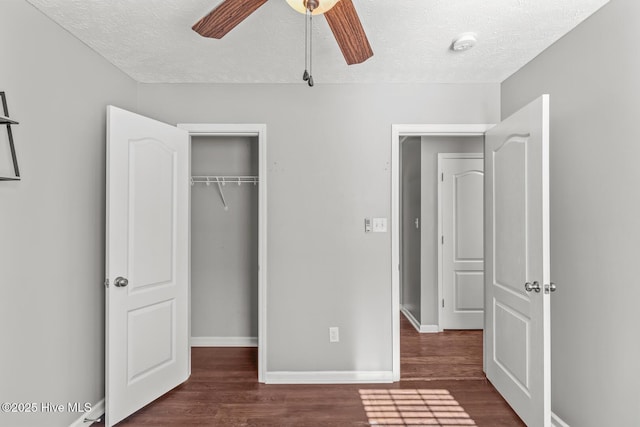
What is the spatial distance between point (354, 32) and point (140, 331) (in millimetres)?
2276

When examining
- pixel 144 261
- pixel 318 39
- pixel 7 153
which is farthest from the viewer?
pixel 144 261

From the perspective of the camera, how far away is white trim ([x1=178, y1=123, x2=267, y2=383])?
2.76m

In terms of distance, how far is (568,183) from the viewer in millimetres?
2045

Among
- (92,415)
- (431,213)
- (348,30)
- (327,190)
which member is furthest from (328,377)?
(348,30)

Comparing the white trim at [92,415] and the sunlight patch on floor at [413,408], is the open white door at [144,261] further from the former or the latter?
the sunlight patch on floor at [413,408]

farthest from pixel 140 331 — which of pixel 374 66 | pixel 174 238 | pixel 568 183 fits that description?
pixel 568 183

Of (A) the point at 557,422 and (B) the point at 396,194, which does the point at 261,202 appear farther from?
(A) the point at 557,422

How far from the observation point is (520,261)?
213 centimetres

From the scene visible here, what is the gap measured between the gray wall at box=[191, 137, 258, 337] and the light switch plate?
139 cm

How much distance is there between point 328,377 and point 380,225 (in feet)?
4.19

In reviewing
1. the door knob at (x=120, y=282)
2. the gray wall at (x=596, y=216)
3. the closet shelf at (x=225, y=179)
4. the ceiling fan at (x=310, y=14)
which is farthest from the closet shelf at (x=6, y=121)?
the gray wall at (x=596, y=216)

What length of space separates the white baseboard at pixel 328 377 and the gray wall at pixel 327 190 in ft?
0.19

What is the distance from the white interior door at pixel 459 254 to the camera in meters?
4.05

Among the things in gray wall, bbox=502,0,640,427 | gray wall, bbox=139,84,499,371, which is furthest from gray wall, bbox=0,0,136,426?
gray wall, bbox=502,0,640,427
